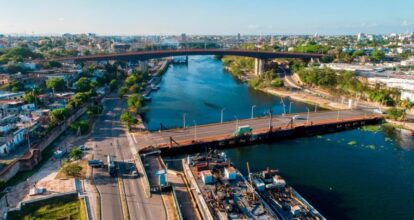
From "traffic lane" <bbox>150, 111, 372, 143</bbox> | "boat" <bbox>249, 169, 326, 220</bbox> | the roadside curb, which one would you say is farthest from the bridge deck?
"boat" <bbox>249, 169, 326, 220</bbox>

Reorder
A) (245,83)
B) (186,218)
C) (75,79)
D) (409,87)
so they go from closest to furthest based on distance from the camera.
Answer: (186,218) < (409,87) < (75,79) < (245,83)

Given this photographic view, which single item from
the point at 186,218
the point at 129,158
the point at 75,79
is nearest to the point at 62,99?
the point at 75,79

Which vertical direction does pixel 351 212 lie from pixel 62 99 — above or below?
below

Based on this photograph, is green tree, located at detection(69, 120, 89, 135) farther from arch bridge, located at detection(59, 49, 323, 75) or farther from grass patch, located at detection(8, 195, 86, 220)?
arch bridge, located at detection(59, 49, 323, 75)

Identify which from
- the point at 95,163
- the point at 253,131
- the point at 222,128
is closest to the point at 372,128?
the point at 253,131

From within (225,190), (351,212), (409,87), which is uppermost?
(409,87)

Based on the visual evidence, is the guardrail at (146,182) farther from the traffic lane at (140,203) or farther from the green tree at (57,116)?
the green tree at (57,116)

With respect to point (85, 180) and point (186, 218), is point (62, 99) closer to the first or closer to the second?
point (85, 180)
